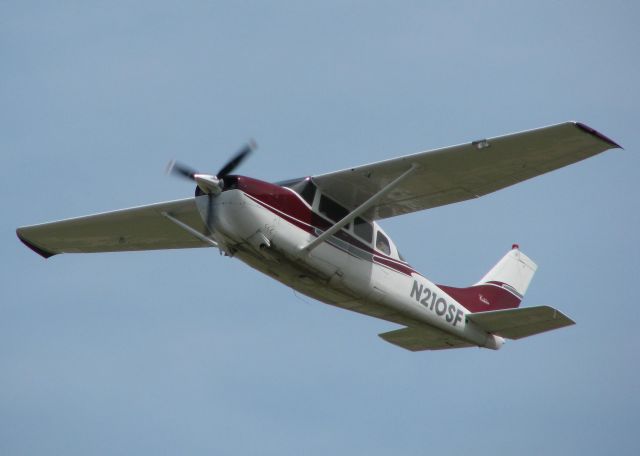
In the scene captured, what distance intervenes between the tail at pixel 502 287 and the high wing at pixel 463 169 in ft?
9.85

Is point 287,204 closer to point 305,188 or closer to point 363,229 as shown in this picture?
point 305,188

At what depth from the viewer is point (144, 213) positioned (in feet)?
79.5

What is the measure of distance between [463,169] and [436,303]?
3516 millimetres

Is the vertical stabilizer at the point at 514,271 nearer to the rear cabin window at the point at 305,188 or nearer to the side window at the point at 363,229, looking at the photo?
the side window at the point at 363,229

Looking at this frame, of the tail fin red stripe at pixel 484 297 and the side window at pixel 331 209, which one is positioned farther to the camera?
the tail fin red stripe at pixel 484 297

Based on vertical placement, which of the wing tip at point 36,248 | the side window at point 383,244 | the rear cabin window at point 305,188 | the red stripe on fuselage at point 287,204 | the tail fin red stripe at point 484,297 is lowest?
the wing tip at point 36,248

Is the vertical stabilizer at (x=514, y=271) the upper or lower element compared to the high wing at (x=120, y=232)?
upper

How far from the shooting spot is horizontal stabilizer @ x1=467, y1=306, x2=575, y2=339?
22.8 meters

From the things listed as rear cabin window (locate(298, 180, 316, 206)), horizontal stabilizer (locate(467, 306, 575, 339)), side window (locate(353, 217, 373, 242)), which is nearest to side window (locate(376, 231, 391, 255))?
side window (locate(353, 217, 373, 242))

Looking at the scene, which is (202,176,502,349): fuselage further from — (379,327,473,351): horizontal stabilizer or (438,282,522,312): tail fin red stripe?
(438,282,522,312): tail fin red stripe

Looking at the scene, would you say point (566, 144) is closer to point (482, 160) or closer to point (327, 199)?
point (482, 160)

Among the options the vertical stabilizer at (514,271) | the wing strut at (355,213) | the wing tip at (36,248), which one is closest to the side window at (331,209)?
the wing strut at (355,213)

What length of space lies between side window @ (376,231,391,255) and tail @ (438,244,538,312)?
7.22 ft

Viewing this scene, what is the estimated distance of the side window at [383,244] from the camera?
22.8m
